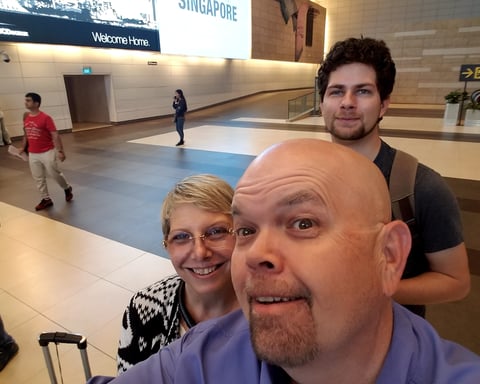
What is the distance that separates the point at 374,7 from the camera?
2505cm

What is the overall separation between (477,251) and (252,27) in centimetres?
2108

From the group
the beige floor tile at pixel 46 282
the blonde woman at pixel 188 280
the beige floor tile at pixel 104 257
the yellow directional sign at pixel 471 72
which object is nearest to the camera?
the blonde woman at pixel 188 280

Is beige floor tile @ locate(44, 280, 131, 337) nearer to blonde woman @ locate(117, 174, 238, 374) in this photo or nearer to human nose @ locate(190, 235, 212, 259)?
blonde woman @ locate(117, 174, 238, 374)

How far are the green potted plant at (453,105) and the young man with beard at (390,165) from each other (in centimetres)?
1343

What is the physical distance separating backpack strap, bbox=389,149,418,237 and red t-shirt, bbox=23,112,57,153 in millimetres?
5367

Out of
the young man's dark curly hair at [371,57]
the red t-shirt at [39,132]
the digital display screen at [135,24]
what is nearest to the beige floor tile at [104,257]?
the red t-shirt at [39,132]

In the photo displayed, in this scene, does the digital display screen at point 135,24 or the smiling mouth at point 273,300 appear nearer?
the smiling mouth at point 273,300

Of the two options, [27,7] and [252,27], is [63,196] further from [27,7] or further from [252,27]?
[252,27]

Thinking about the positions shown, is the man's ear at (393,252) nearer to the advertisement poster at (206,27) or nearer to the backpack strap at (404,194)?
the backpack strap at (404,194)

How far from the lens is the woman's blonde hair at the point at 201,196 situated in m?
1.35

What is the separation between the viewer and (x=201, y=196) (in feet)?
4.41

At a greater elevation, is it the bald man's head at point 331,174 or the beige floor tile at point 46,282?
the bald man's head at point 331,174

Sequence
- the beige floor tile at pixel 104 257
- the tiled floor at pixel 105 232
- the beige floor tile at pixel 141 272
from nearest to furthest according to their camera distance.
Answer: the tiled floor at pixel 105 232
the beige floor tile at pixel 141 272
the beige floor tile at pixel 104 257

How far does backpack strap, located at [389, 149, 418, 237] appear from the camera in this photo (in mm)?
1140
